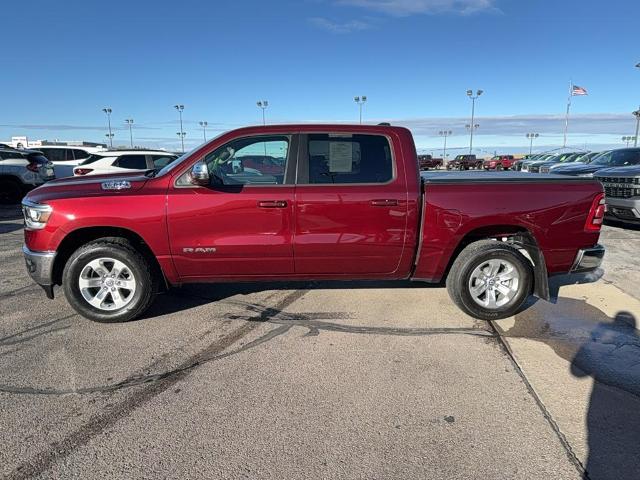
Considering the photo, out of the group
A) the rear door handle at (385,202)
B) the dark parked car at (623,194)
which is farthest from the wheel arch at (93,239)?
the dark parked car at (623,194)

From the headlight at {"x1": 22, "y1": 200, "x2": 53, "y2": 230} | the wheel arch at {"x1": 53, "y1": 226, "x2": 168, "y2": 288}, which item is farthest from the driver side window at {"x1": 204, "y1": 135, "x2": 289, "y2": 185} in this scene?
the headlight at {"x1": 22, "y1": 200, "x2": 53, "y2": 230}

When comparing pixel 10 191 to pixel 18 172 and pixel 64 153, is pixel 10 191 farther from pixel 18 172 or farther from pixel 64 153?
pixel 64 153

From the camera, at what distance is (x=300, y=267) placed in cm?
430

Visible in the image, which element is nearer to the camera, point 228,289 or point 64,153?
point 228,289

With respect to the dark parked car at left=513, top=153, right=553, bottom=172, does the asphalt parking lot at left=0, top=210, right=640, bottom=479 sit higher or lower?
lower

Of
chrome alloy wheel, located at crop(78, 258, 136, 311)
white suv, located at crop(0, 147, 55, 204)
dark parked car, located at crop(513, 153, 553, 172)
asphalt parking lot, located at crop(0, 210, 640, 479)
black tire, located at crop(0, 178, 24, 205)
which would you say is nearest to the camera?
asphalt parking lot, located at crop(0, 210, 640, 479)

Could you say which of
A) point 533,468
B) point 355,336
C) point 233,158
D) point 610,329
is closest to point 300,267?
point 355,336

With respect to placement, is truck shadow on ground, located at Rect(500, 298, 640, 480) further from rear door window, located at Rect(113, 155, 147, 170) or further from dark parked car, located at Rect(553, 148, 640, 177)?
rear door window, located at Rect(113, 155, 147, 170)

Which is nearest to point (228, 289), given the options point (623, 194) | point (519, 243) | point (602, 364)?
point (519, 243)

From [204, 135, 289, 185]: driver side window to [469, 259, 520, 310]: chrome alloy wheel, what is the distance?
7.20 ft

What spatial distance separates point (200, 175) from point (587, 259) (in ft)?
12.8

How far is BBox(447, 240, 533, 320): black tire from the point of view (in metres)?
4.31

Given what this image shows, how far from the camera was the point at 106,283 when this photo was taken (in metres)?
4.21

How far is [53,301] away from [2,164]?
34.1 ft
